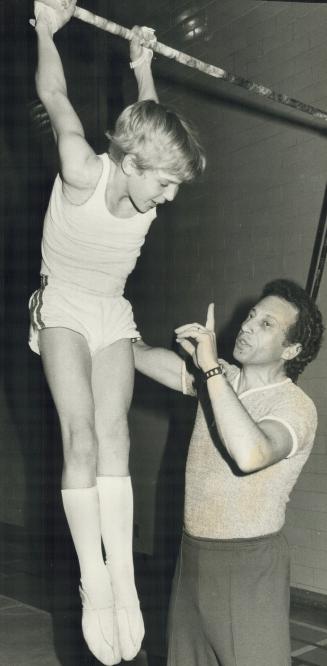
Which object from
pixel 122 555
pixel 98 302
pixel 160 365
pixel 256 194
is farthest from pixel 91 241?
pixel 256 194

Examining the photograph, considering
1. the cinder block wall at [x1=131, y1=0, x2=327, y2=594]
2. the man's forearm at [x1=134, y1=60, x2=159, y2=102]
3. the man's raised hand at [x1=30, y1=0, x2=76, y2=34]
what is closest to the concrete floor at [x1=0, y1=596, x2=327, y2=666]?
Answer: the cinder block wall at [x1=131, y1=0, x2=327, y2=594]

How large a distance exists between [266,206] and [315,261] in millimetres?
1750

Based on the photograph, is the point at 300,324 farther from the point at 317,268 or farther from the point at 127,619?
the point at 127,619

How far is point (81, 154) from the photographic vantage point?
1.91 m

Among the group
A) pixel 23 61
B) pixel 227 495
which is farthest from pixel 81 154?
pixel 23 61

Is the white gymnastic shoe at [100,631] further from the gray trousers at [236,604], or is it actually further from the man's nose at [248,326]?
the man's nose at [248,326]

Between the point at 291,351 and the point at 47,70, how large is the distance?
4.08ft

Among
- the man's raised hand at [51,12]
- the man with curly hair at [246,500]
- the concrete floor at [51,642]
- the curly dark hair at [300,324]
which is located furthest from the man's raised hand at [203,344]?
the concrete floor at [51,642]

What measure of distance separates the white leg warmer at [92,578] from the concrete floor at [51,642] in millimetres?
1562

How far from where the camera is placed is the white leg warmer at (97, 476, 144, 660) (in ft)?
6.80

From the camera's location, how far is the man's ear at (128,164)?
1936 millimetres

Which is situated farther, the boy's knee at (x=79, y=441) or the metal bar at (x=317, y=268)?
the metal bar at (x=317, y=268)

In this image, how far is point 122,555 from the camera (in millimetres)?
2141

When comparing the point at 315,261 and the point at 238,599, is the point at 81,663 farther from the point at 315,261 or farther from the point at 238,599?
the point at 315,261
